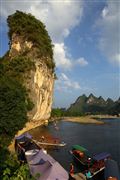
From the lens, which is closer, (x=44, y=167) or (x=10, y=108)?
Answer: (x=44, y=167)

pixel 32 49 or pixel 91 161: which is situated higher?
pixel 32 49

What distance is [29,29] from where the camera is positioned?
205 ft

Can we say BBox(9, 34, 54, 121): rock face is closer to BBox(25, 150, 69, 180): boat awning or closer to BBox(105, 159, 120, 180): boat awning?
BBox(25, 150, 69, 180): boat awning

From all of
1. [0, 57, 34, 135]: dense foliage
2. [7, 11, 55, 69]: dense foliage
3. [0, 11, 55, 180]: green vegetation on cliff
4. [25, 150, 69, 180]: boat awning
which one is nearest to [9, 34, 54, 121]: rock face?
[0, 11, 55, 180]: green vegetation on cliff

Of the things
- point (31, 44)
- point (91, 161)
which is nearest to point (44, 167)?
point (91, 161)

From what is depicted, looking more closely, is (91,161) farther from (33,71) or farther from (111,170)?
(33,71)

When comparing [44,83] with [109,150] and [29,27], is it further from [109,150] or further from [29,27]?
[109,150]

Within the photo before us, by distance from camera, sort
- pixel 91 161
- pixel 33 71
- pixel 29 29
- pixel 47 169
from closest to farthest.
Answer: pixel 47 169
pixel 91 161
pixel 33 71
pixel 29 29

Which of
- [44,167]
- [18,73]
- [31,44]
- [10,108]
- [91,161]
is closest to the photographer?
[44,167]

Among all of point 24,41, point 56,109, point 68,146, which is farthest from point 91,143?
point 56,109

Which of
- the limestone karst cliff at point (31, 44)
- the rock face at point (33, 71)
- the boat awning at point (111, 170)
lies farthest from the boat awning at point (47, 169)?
the limestone karst cliff at point (31, 44)

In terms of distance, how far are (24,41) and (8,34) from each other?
555 cm

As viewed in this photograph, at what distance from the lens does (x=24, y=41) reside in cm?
6228

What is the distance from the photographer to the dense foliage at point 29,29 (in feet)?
204
